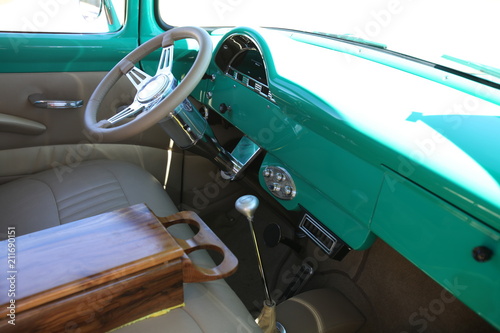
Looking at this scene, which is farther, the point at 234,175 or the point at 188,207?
the point at 188,207

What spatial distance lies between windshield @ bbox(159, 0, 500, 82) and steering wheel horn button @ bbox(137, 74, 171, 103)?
0.72 meters

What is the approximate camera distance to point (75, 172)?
171 centimetres

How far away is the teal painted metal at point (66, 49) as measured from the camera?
1723 mm

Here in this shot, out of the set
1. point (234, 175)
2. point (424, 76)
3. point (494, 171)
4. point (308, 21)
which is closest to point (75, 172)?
point (234, 175)

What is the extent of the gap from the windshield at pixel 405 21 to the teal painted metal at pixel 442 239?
54 cm

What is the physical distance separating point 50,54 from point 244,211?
3.60 feet

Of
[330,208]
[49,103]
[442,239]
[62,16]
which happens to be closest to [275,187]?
[330,208]

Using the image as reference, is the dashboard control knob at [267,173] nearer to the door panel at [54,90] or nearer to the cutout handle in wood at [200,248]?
the cutout handle in wood at [200,248]

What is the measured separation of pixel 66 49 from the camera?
1.81 meters

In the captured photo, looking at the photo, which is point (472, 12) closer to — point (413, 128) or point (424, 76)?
point (424, 76)

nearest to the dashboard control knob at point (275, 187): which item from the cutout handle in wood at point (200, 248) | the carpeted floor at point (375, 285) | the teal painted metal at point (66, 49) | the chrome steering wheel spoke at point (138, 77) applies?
the carpeted floor at point (375, 285)

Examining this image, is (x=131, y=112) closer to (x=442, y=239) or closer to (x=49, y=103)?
(x=49, y=103)

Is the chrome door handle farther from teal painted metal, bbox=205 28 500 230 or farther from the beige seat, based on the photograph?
teal painted metal, bbox=205 28 500 230

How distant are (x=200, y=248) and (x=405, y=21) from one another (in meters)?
1.00
